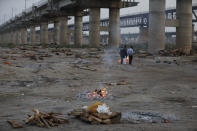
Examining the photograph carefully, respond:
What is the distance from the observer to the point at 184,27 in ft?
130

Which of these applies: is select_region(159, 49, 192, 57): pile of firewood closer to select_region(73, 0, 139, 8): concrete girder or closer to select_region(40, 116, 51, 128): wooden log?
select_region(73, 0, 139, 8): concrete girder

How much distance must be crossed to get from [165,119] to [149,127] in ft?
2.94

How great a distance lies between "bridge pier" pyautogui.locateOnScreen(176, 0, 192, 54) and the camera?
3969 centimetres

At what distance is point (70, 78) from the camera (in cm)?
1700

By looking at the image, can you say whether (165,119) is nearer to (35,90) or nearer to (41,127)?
(41,127)

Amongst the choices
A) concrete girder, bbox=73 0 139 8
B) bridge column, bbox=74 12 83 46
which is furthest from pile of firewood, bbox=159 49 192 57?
bridge column, bbox=74 12 83 46

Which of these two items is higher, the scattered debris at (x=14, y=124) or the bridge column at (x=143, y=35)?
the bridge column at (x=143, y=35)

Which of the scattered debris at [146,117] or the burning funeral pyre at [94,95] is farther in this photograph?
the burning funeral pyre at [94,95]

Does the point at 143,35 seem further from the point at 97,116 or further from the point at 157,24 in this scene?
the point at 97,116

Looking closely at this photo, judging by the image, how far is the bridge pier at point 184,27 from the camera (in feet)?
130

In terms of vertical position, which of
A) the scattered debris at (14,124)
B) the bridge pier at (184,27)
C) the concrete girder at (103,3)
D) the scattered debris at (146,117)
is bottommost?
the scattered debris at (146,117)

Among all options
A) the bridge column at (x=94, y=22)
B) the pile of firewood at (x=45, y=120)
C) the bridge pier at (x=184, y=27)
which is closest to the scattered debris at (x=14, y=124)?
the pile of firewood at (x=45, y=120)

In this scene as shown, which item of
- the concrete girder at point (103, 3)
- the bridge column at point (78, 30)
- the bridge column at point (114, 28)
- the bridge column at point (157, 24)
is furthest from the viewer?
the bridge column at point (78, 30)

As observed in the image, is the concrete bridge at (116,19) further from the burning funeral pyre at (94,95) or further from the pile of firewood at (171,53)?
the burning funeral pyre at (94,95)
